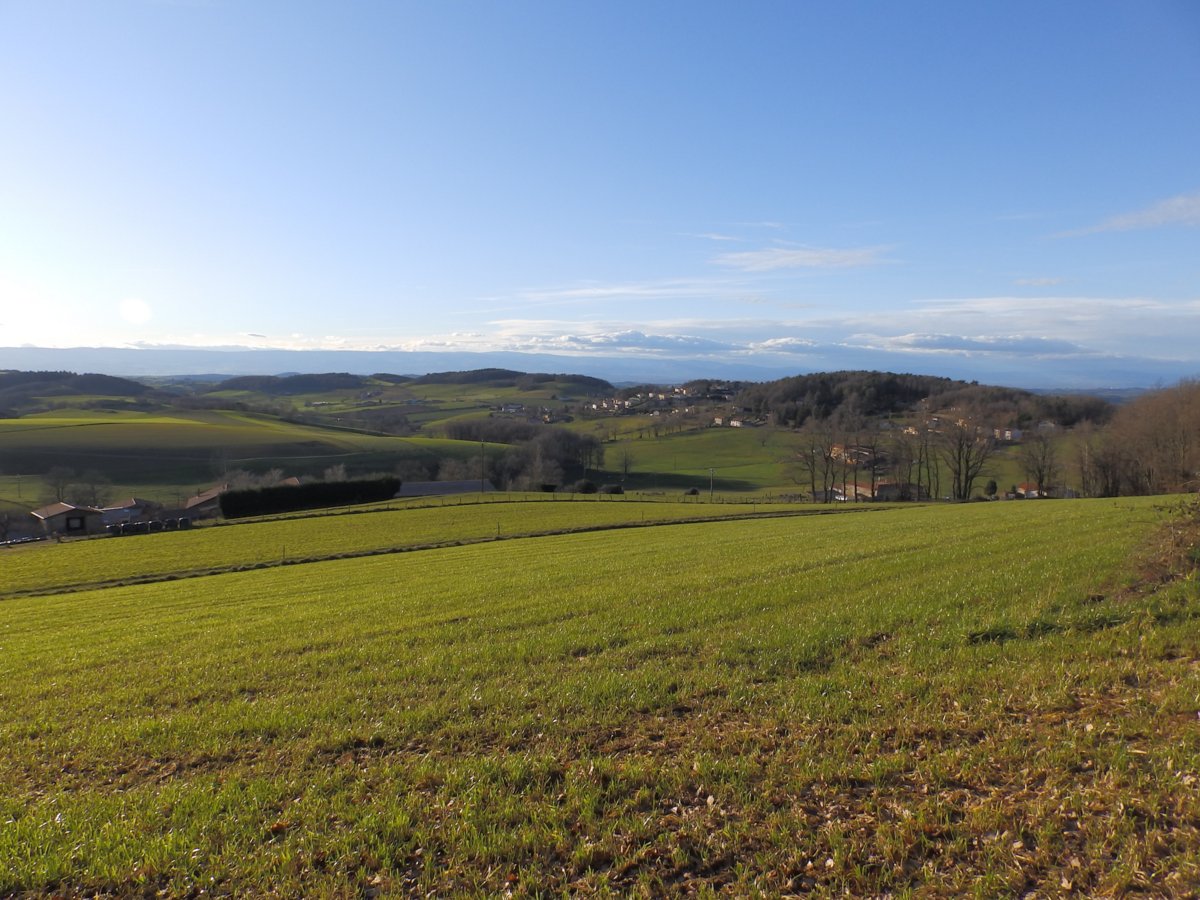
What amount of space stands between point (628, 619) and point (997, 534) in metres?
13.8

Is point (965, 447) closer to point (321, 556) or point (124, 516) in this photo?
point (321, 556)

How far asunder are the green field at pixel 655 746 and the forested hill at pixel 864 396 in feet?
366

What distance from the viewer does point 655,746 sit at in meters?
7.12

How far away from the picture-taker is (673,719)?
306 inches

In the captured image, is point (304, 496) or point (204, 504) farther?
point (204, 504)

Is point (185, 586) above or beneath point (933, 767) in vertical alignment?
beneath

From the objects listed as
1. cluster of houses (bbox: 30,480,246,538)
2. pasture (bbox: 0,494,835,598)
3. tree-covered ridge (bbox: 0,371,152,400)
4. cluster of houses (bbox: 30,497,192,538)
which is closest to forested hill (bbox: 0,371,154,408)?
tree-covered ridge (bbox: 0,371,152,400)

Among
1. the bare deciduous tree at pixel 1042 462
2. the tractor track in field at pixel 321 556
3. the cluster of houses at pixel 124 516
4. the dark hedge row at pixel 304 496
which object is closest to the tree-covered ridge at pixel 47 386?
the cluster of houses at pixel 124 516

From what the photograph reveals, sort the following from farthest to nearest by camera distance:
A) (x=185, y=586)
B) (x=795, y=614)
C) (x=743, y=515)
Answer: (x=743, y=515) < (x=185, y=586) < (x=795, y=614)

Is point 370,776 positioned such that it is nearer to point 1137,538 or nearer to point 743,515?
point 1137,538

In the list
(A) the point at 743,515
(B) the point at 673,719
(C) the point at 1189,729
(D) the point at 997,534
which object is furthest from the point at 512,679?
(A) the point at 743,515

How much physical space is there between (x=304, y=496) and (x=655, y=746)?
239 ft

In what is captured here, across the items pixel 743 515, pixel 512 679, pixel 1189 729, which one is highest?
pixel 1189 729

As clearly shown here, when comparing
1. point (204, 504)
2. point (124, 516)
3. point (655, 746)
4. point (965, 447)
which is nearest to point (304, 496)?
point (204, 504)
